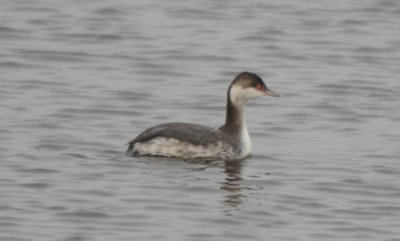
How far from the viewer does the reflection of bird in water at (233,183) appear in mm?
12641

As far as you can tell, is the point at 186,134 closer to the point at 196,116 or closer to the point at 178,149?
the point at 178,149

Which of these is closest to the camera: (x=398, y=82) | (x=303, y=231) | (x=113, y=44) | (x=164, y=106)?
(x=303, y=231)

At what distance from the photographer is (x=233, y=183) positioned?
1328cm

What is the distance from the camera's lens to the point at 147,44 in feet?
63.5

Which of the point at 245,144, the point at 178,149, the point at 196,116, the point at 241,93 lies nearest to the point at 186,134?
the point at 178,149

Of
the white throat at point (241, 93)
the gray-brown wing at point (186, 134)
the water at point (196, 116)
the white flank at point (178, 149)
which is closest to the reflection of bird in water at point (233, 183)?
the water at point (196, 116)

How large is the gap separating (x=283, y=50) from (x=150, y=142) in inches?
238

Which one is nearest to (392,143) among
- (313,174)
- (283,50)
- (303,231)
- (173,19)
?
(313,174)

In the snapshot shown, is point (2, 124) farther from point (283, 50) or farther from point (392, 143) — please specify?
point (283, 50)

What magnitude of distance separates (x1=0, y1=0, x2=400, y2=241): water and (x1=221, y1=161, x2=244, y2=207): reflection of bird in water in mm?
20

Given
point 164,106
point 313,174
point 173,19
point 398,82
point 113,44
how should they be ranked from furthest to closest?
point 173,19
point 113,44
point 398,82
point 164,106
point 313,174

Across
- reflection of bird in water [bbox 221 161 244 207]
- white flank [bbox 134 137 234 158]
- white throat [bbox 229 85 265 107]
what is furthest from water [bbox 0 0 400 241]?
white throat [bbox 229 85 265 107]

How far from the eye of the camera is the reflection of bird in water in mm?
12641

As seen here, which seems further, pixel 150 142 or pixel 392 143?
pixel 392 143
